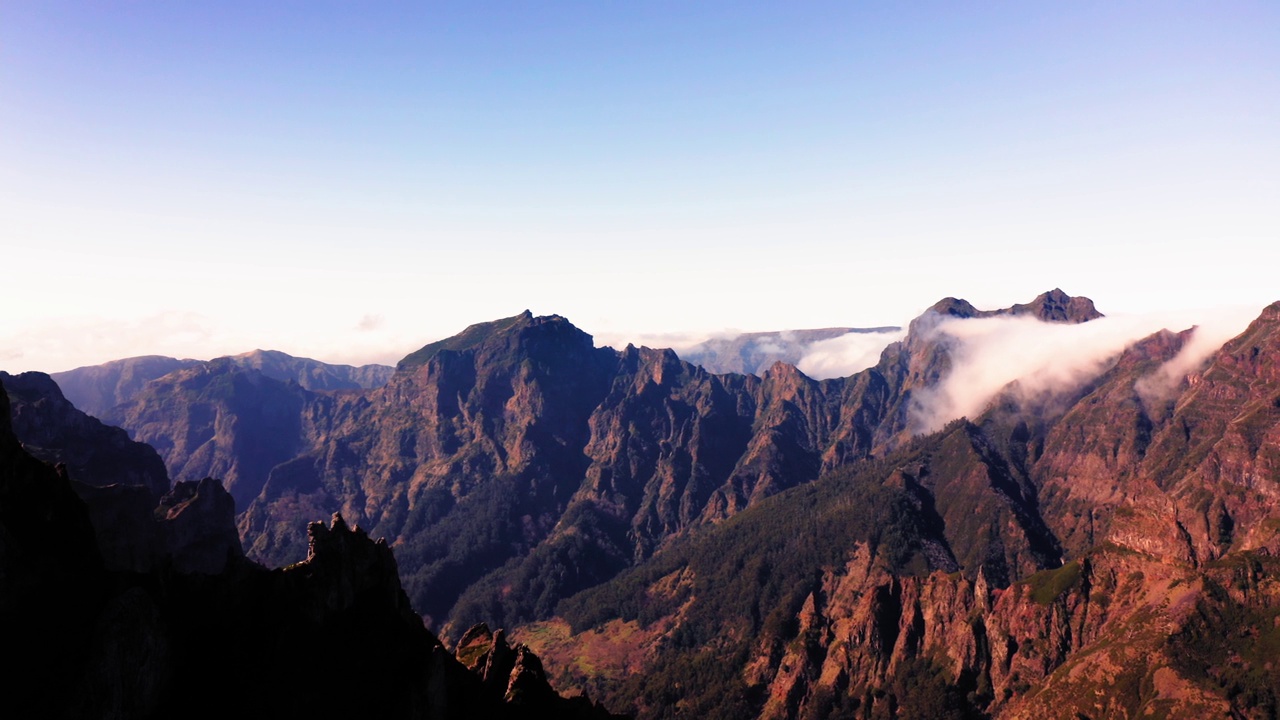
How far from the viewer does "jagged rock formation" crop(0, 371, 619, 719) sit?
60.7 metres

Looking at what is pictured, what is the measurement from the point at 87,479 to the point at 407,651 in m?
168

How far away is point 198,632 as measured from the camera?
74.6 m

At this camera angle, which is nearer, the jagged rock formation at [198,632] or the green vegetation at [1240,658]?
the jagged rock formation at [198,632]

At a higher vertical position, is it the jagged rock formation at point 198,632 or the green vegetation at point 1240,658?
the jagged rock formation at point 198,632

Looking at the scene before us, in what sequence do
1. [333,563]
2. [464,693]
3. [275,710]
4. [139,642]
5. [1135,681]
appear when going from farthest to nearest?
[1135,681] < [464,693] < [333,563] < [275,710] < [139,642]

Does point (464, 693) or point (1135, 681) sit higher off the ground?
point (464, 693)

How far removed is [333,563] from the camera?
88.4m

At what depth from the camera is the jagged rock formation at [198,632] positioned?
199 ft

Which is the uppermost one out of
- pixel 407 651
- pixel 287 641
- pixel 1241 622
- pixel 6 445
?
pixel 6 445

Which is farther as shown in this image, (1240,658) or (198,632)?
(1240,658)

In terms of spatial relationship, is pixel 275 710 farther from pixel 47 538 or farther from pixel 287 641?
pixel 47 538

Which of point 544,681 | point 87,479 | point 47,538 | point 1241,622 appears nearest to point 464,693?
point 544,681

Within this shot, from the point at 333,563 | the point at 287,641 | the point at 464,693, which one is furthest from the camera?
the point at 464,693

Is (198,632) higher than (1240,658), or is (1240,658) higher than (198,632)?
(198,632)
